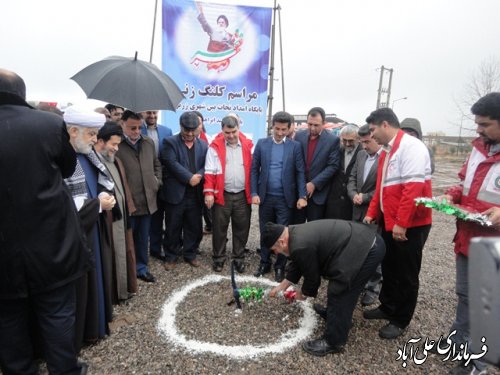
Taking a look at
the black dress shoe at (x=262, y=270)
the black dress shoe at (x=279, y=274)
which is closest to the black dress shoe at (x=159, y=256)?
the black dress shoe at (x=262, y=270)

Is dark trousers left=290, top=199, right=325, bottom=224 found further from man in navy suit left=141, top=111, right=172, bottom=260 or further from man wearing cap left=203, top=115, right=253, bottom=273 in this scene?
man in navy suit left=141, top=111, right=172, bottom=260

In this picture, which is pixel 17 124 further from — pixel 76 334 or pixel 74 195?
pixel 76 334

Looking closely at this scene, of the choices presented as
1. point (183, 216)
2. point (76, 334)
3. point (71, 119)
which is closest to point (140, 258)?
point (183, 216)

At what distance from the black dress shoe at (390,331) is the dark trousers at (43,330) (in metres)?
2.65

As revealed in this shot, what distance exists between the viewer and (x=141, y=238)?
13.7 ft

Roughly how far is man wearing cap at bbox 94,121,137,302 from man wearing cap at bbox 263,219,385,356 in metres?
1.53

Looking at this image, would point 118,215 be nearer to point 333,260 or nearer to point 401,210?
point 333,260

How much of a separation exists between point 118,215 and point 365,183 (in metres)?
2.75

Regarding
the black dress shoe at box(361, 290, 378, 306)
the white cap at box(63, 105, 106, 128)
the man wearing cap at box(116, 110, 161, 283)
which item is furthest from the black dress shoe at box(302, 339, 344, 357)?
the white cap at box(63, 105, 106, 128)

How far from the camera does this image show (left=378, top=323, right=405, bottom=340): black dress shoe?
3.19 meters

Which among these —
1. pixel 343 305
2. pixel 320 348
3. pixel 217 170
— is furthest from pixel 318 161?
pixel 320 348

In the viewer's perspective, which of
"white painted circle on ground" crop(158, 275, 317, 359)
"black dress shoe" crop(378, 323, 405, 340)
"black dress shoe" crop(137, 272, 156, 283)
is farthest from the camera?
"black dress shoe" crop(137, 272, 156, 283)

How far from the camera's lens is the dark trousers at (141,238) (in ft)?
13.5

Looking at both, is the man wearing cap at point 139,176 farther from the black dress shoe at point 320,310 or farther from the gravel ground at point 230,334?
the black dress shoe at point 320,310
